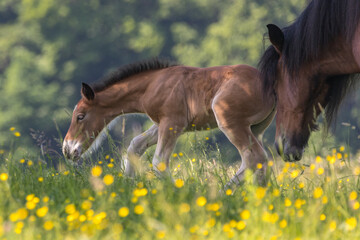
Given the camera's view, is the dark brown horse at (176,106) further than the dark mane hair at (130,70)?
No

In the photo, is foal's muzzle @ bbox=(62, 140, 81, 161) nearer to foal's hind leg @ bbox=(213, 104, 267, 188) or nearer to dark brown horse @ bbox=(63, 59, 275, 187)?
dark brown horse @ bbox=(63, 59, 275, 187)

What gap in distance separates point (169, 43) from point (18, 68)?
626cm

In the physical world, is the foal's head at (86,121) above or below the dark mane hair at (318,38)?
below

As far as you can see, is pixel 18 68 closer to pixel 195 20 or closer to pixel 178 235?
pixel 195 20

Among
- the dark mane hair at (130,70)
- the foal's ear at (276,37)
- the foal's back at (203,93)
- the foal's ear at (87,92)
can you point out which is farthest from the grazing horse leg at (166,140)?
the foal's ear at (276,37)

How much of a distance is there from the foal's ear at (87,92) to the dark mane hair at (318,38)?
2.13 meters

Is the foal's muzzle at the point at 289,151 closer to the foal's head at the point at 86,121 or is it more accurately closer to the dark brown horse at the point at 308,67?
the dark brown horse at the point at 308,67

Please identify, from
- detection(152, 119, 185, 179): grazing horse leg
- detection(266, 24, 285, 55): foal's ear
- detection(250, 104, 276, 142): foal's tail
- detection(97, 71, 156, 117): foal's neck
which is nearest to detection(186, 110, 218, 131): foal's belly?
detection(152, 119, 185, 179): grazing horse leg

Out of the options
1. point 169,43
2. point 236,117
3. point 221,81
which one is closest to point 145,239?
point 236,117

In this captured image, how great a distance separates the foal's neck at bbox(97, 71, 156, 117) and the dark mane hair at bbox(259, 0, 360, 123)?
1.65m

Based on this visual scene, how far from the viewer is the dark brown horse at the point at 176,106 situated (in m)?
5.46

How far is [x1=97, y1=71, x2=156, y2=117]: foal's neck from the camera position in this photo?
6.39m

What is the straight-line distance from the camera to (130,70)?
6547 mm

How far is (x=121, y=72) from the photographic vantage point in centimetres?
660
